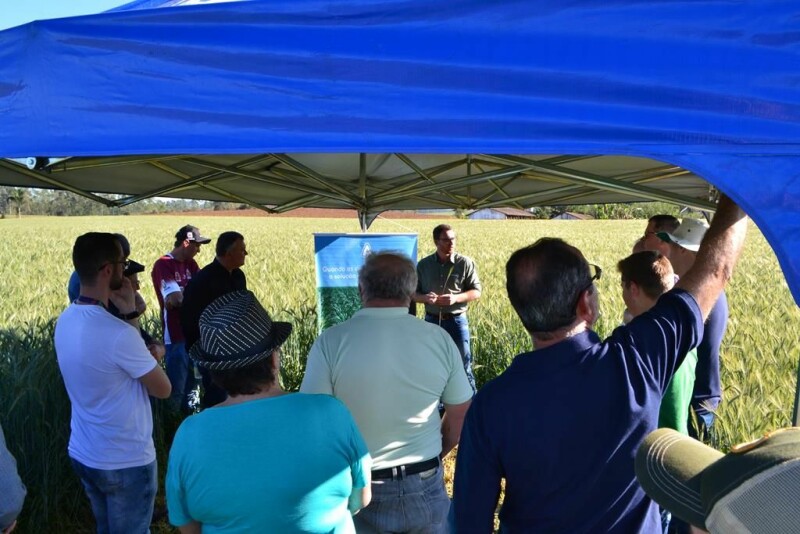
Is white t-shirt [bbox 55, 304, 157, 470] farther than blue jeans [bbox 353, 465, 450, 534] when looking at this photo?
Yes

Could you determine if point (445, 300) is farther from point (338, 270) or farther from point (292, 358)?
point (292, 358)

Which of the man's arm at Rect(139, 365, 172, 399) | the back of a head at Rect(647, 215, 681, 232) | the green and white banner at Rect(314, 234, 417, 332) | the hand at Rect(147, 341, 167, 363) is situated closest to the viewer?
the man's arm at Rect(139, 365, 172, 399)

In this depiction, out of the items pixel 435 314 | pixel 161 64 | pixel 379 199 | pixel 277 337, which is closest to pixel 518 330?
pixel 435 314

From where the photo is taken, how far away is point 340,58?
1455 mm

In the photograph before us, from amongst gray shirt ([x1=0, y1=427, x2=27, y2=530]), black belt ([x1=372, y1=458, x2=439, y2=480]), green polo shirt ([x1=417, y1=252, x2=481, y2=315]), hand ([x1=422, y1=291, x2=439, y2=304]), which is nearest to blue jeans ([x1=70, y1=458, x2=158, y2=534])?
gray shirt ([x1=0, y1=427, x2=27, y2=530])

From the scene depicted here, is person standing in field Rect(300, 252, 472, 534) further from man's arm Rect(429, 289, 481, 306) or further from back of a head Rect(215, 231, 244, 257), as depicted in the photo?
man's arm Rect(429, 289, 481, 306)

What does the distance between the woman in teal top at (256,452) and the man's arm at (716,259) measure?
103 centimetres

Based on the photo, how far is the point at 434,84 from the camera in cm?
144

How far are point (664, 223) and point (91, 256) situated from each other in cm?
358

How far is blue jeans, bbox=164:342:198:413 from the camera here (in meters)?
5.05

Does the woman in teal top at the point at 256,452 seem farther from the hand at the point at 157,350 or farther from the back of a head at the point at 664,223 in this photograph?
the back of a head at the point at 664,223

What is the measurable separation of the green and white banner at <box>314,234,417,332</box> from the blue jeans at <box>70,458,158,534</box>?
286 cm

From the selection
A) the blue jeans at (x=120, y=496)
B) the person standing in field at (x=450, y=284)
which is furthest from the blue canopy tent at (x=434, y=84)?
the person standing in field at (x=450, y=284)

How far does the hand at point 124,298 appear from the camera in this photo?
355 centimetres
